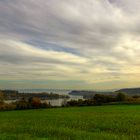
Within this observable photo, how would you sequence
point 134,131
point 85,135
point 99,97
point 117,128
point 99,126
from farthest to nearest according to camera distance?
1. point 99,97
2. point 99,126
3. point 117,128
4. point 134,131
5. point 85,135

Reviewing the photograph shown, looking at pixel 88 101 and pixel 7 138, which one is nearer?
pixel 7 138

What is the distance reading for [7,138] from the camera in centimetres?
1875

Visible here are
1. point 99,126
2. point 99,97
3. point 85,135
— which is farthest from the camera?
point 99,97

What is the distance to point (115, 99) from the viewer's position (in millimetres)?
97000

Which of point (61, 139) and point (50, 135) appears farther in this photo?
point (50, 135)

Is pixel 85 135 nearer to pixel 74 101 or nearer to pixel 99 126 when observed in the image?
pixel 99 126

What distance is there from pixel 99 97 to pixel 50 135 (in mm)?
76829

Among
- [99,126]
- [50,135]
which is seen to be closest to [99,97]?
[99,126]

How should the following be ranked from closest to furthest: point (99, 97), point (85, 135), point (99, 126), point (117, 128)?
point (85, 135) < point (117, 128) < point (99, 126) < point (99, 97)

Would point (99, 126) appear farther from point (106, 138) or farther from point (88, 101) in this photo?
point (88, 101)

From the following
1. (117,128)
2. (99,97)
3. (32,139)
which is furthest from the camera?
(99,97)

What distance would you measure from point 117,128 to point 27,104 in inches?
2586

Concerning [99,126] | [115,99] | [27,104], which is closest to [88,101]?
[115,99]

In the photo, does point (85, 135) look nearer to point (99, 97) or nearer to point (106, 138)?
point (106, 138)
